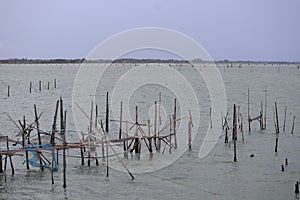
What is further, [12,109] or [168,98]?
[168,98]

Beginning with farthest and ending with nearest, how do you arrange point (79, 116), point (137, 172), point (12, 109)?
point (12, 109) < point (79, 116) < point (137, 172)

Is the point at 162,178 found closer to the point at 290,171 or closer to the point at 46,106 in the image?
the point at 290,171

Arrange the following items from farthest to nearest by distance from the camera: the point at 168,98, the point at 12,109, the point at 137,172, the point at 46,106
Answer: the point at 168,98 < the point at 46,106 < the point at 12,109 < the point at 137,172

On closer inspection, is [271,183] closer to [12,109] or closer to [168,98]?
[12,109]

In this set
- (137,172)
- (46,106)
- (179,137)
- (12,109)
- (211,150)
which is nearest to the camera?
(137,172)

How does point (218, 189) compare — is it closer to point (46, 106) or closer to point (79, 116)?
point (79, 116)

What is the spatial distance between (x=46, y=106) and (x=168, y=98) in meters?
9.08

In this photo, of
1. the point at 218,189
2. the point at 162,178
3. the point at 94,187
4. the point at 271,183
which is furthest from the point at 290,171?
the point at 94,187

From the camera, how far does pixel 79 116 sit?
21641 mm

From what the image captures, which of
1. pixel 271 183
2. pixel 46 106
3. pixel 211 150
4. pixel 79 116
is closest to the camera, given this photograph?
pixel 271 183

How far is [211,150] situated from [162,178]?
383 cm

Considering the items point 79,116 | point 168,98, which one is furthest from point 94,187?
point 168,98

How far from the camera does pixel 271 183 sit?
1052 centimetres

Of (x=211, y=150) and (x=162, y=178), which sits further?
(x=211, y=150)
